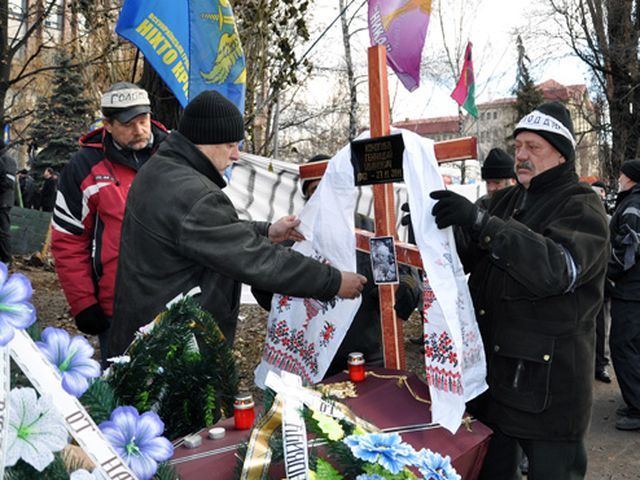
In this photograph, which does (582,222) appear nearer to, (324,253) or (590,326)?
(590,326)

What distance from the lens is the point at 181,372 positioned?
5.45ft

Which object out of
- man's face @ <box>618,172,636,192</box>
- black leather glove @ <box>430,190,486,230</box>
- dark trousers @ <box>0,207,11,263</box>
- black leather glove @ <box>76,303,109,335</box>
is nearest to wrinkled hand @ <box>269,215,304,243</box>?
black leather glove @ <box>430,190,486,230</box>

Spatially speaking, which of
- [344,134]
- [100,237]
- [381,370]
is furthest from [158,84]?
[344,134]

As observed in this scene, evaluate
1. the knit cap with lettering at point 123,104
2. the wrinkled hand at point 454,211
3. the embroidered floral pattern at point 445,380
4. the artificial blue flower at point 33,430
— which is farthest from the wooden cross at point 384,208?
the artificial blue flower at point 33,430

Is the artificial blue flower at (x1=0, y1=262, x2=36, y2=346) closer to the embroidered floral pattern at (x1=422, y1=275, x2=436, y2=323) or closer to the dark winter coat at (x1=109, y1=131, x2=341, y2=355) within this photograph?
the dark winter coat at (x1=109, y1=131, x2=341, y2=355)

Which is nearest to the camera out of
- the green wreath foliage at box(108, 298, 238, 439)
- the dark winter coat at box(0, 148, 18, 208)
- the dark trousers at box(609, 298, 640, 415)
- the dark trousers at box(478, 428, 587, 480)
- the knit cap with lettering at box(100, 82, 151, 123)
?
the green wreath foliage at box(108, 298, 238, 439)

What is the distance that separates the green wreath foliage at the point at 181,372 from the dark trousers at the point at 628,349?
14.3ft

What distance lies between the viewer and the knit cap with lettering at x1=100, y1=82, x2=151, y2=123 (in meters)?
3.41

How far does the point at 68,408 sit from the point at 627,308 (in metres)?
5.21

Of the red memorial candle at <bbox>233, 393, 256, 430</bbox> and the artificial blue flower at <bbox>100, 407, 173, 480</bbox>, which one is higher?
the artificial blue flower at <bbox>100, 407, 173, 480</bbox>

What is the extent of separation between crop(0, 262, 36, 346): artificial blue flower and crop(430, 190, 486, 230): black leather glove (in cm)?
158

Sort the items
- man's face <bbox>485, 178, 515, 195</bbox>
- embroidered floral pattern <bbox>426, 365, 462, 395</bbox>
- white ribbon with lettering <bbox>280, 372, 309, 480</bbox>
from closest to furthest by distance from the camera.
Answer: white ribbon with lettering <bbox>280, 372, 309, 480</bbox>, embroidered floral pattern <bbox>426, 365, 462, 395</bbox>, man's face <bbox>485, 178, 515, 195</bbox>

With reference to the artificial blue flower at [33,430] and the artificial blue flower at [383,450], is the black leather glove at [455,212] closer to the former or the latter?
the artificial blue flower at [383,450]

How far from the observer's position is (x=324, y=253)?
2799mm
